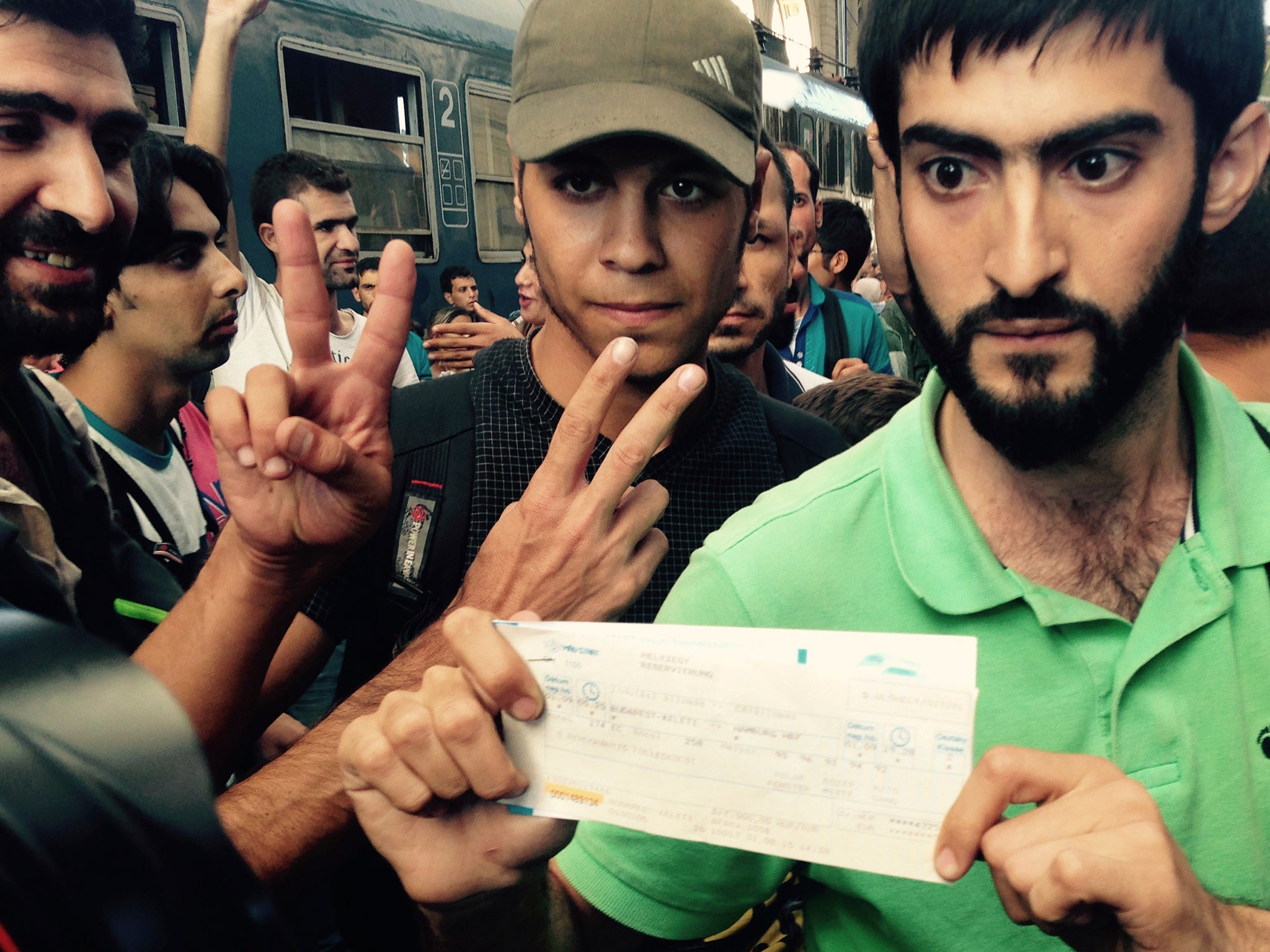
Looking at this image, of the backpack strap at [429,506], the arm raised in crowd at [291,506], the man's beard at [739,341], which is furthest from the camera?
the man's beard at [739,341]

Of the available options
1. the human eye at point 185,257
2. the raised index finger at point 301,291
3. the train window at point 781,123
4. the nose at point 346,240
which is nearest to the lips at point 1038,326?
the raised index finger at point 301,291

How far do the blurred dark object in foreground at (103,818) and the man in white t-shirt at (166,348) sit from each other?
2184mm

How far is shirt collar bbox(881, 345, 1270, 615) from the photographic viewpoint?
1.13 m

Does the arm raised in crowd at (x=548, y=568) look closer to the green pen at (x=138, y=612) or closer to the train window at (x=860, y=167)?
the green pen at (x=138, y=612)

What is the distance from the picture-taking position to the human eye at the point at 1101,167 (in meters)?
1.13

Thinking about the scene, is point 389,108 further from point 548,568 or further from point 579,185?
point 548,568

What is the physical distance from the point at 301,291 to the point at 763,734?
87 cm

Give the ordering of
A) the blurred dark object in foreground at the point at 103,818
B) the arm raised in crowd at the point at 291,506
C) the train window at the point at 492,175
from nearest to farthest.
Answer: the blurred dark object in foreground at the point at 103,818 → the arm raised in crowd at the point at 291,506 → the train window at the point at 492,175

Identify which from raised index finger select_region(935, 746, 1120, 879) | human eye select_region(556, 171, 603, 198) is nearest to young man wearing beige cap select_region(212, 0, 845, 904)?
human eye select_region(556, 171, 603, 198)

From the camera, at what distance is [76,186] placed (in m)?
1.80

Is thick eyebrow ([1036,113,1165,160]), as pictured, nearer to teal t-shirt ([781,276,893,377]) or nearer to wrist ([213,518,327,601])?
wrist ([213,518,327,601])

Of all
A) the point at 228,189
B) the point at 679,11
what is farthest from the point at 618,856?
the point at 228,189

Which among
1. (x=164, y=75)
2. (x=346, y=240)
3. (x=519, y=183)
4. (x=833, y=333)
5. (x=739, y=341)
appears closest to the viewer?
(x=519, y=183)

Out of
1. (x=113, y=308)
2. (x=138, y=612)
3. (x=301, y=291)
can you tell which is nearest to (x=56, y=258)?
(x=138, y=612)
